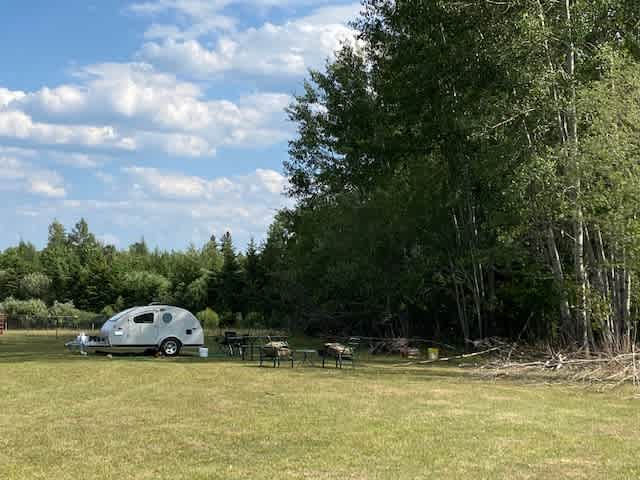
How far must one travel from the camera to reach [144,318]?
24.0 metres

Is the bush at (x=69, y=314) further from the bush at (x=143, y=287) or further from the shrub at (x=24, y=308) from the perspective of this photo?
the bush at (x=143, y=287)

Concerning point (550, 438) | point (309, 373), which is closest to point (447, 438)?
point (550, 438)

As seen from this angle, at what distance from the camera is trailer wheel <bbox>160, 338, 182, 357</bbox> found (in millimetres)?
23844

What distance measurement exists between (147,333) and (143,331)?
0.14 m

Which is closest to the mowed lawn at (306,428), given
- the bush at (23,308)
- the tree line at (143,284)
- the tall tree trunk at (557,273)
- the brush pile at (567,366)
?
the brush pile at (567,366)

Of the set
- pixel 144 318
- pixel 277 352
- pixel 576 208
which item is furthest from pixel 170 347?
pixel 576 208

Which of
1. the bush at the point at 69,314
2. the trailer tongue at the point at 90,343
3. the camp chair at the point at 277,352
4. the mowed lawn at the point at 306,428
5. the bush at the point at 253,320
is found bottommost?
the mowed lawn at the point at 306,428

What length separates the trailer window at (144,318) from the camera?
24.0 m

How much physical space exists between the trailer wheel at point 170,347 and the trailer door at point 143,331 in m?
0.29

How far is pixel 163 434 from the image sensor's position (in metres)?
9.72

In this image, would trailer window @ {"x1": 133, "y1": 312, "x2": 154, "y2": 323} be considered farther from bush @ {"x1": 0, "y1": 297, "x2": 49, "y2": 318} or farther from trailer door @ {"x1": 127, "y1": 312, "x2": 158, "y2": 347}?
bush @ {"x1": 0, "y1": 297, "x2": 49, "y2": 318}

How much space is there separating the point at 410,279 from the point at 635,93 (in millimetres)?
11114

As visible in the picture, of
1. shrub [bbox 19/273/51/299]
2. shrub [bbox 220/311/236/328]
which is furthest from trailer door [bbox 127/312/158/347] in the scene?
shrub [bbox 19/273/51/299]

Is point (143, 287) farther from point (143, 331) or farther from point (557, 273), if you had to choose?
point (557, 273)
